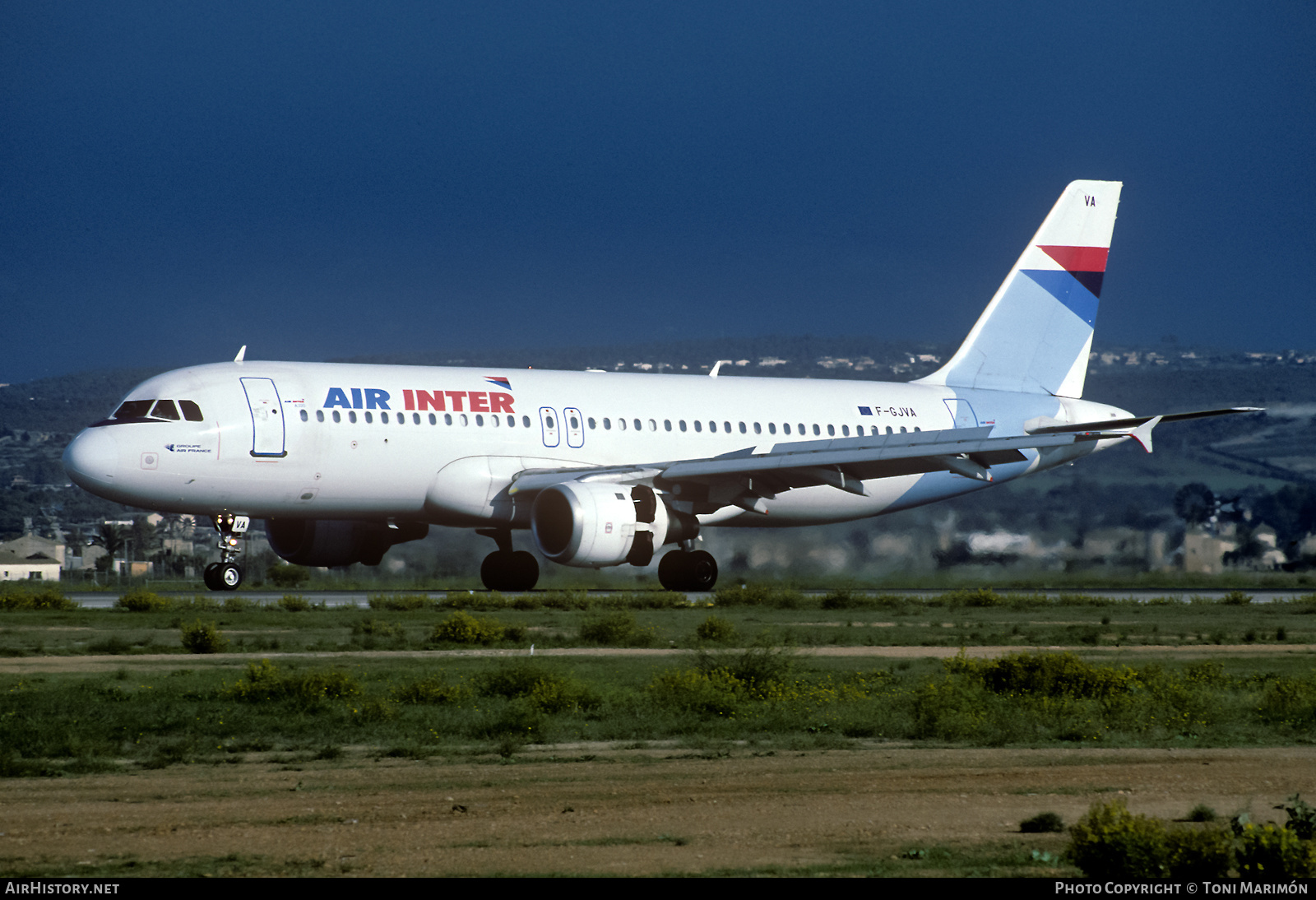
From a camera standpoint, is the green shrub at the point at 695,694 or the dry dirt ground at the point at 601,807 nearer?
the dry dirt ground at the point at 601,807

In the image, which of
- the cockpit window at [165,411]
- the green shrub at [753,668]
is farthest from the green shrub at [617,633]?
the cockpit window at [165,411]

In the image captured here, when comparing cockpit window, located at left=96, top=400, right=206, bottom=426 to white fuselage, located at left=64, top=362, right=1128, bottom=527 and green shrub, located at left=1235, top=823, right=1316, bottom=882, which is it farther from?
green shrub, located at left=1235, top=823, right=1316, bottom=882

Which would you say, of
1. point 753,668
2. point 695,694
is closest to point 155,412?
point 753,668

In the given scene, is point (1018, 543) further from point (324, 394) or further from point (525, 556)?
point (324, 394)

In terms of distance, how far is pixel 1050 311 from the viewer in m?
40.0

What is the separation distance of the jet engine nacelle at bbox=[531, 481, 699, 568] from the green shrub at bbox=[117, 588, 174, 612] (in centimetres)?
727

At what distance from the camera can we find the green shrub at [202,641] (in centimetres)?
2258

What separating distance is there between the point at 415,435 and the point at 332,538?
15.2 ft

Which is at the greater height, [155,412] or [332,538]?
[155,412]

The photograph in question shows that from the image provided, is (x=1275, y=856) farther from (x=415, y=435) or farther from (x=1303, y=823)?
(x=415, y=435)

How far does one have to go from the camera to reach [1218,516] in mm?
42812

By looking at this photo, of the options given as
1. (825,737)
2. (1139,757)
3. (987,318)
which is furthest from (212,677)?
(987,318)

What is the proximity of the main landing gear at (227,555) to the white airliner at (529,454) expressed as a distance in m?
0.05

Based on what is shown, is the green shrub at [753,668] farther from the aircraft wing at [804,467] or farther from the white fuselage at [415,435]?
the white fuselage at [415,435]
